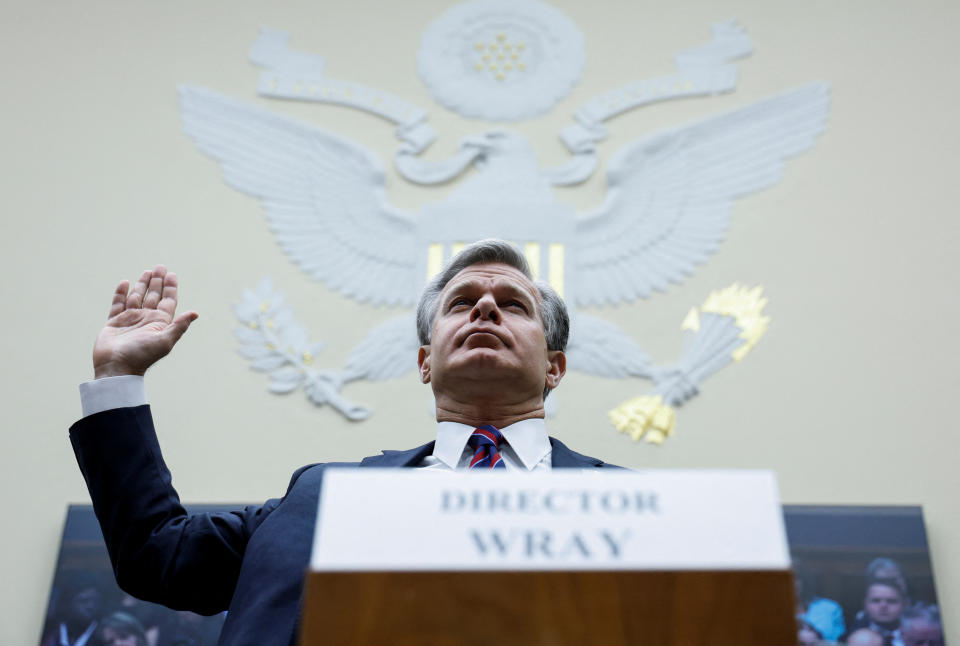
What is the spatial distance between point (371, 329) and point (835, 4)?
2479 mm

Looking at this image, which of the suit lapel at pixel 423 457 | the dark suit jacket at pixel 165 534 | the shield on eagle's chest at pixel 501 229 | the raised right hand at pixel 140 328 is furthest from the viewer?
the shield on eagle's chest at pixel 501 229

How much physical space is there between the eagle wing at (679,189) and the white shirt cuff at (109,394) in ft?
7.42

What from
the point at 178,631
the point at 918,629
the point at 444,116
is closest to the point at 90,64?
the point at 444,116

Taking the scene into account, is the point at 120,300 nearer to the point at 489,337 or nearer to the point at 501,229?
the point at 489,337

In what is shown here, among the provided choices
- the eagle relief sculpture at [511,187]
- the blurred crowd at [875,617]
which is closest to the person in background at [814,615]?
the blurred crowd at [875,617]

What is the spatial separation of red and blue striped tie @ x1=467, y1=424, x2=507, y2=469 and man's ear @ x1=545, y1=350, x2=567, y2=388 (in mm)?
251

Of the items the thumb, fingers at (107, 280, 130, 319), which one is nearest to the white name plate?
the thumb

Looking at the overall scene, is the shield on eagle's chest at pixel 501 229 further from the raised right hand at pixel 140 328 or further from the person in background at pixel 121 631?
the raised right hand at pixel 140 328

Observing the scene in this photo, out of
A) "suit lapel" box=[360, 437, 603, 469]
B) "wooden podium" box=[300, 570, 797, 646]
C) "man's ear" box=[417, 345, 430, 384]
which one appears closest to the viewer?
"wooden podium" box=[300, 570, 797, 646]

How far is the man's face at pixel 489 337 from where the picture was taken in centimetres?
143

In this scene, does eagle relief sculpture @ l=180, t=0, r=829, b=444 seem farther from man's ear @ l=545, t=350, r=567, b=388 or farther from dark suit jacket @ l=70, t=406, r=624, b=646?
dark suit jacket @ l=70, t=406, r=624, b=646

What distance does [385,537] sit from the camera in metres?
0.61

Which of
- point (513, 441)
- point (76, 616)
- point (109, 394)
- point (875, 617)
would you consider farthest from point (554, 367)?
point (76, 616)

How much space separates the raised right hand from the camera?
1243 mm
